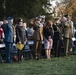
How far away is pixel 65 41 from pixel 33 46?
1655mm

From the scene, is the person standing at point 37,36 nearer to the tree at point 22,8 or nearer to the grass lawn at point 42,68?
the grass lawn at point 42,68

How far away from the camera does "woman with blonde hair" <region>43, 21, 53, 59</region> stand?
1703cm

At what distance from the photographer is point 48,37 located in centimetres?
1711

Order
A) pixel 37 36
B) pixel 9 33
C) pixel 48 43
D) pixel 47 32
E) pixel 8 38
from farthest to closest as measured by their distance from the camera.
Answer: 1. pixel 48 43
2. pixel 47 32
3. pixel 37 36
4. pixel 9 33
5. pixel 8 38

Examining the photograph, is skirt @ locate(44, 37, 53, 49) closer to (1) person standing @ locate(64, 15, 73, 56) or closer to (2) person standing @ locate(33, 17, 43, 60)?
(2) person standing @ locate(33, 17, 43, 60)

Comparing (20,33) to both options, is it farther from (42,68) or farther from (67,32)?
(42,68)

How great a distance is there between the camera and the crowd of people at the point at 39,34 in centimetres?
1586

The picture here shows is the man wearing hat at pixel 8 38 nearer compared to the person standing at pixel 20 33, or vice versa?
the man wearing hat at pixel 8 38

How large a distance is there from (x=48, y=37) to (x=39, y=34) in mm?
513

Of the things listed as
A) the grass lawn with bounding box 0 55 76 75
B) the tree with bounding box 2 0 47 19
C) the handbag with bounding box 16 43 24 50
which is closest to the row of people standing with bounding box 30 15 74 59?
the handbag with bounding box 16 43 24 50

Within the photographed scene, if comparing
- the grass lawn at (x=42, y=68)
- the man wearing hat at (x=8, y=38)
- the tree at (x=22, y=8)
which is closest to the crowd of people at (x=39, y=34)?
the man wearing hat at (x=8, y=38)

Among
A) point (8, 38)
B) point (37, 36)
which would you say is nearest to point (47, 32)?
point (37, 36)

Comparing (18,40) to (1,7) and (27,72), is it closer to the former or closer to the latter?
(27,72)

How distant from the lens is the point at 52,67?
13914mm
